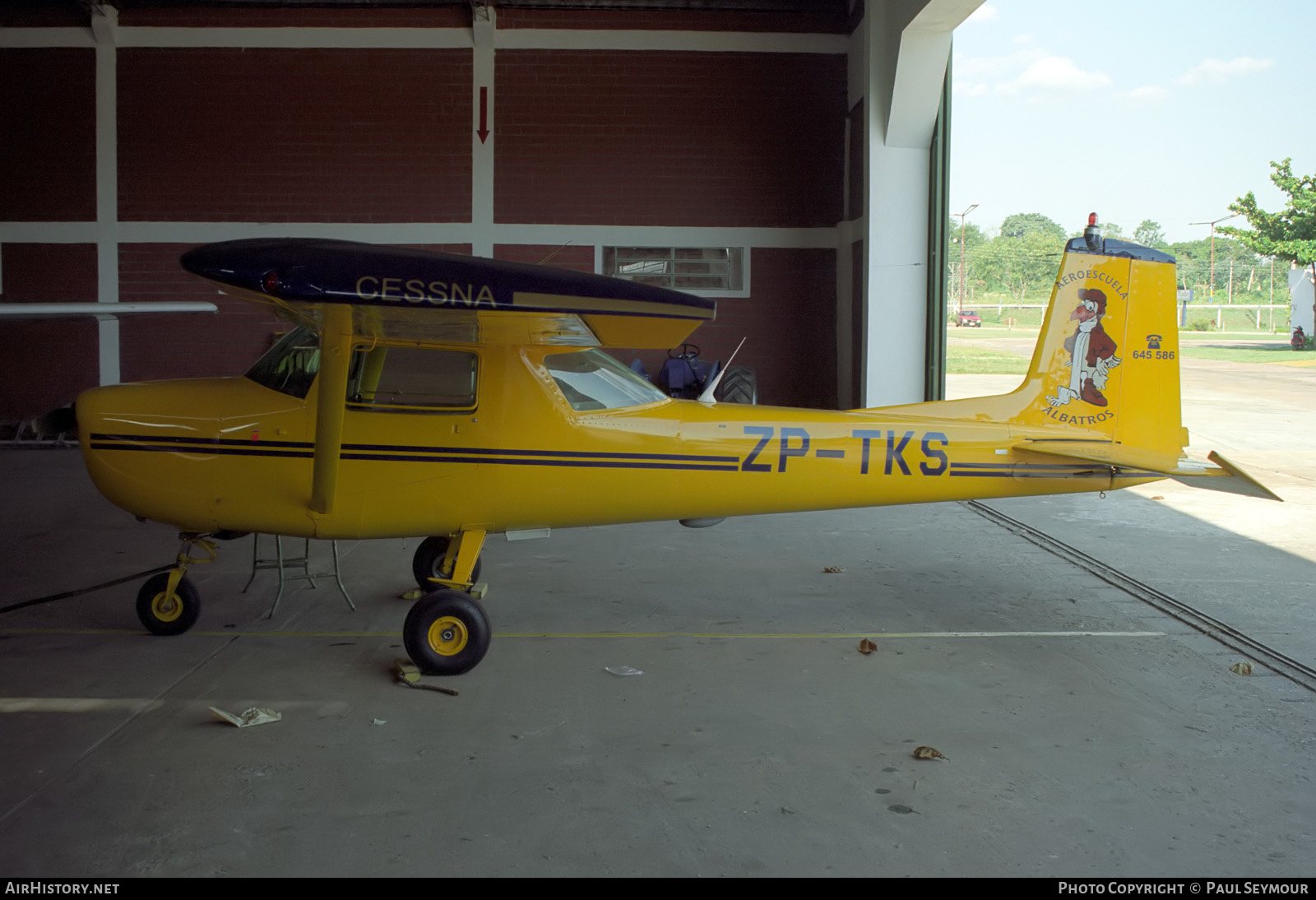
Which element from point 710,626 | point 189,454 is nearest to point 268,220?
point 189,454

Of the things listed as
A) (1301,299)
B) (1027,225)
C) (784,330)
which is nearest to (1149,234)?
(1027,225)

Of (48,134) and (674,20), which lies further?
(674,20)

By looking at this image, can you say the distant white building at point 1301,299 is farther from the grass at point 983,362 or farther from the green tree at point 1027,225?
the green tree at point 1027,225

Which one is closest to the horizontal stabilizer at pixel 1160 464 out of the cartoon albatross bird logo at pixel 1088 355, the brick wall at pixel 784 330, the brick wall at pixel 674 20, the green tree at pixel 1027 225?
the cartoon albatross bird logo at pixel 1088 355

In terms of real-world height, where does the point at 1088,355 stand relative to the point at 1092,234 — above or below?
below

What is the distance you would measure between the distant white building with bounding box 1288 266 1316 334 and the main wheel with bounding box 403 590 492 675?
42219mm

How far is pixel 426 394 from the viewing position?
4.96 metres

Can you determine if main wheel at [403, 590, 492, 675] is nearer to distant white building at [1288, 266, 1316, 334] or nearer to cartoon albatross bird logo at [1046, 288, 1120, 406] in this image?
cartoon albatross bird logo at [1046, 288, 1120, 406]

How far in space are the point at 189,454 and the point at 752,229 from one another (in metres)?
11.1

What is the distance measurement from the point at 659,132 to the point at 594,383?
1041cm

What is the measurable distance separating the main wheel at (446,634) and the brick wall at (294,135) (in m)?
10.9

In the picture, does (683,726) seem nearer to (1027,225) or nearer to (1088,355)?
(1088,355)

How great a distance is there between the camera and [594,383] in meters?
5.22
